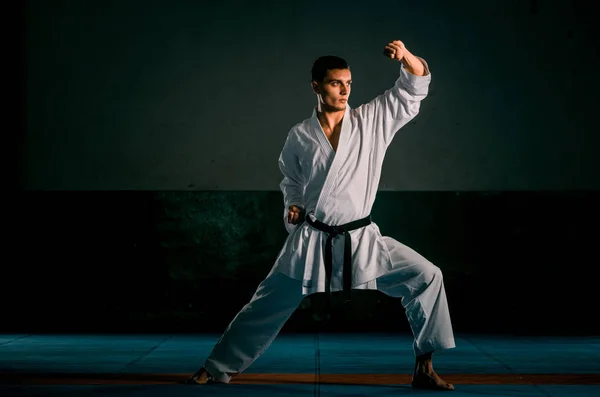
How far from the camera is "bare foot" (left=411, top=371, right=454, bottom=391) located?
13.0ft

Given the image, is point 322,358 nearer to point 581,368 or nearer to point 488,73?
point 581,368

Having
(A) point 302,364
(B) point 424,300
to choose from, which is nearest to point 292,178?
(B) point 424,300

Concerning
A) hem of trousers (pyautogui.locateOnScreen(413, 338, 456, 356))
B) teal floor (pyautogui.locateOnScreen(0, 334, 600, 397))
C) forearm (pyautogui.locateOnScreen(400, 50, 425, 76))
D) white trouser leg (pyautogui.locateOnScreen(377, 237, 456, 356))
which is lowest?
teal floor (pyautogui.locateOnScreen(0, 334, 600, 397))

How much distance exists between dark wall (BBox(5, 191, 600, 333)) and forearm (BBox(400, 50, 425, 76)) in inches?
122

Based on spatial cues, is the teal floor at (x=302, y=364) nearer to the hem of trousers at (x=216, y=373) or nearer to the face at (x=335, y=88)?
the hem of trousers at (x=216, y=373)

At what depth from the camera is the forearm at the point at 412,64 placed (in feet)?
13.0

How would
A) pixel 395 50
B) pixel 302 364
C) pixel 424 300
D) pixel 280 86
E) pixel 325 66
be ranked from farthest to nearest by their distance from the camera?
1. pixel 280 86
2. pixel 302 364
3. pixel 325 66
4. pixel 424 300
5. pixel 395 50

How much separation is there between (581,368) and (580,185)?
100 inches

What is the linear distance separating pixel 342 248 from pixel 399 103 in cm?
70

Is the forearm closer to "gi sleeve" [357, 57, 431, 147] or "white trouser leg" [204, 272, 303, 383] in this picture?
"gi sleeve" [357, 57, 431, 147]

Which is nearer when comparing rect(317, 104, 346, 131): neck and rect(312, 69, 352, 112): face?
rect(312, 69, 352, 112): face

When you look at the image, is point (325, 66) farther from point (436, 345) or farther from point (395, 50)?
point (436, 345)

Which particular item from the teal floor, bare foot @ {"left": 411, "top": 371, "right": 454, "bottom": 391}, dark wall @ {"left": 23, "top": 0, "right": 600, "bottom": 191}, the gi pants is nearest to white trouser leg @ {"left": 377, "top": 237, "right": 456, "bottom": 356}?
the gi pants

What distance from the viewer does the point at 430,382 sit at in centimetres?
398
